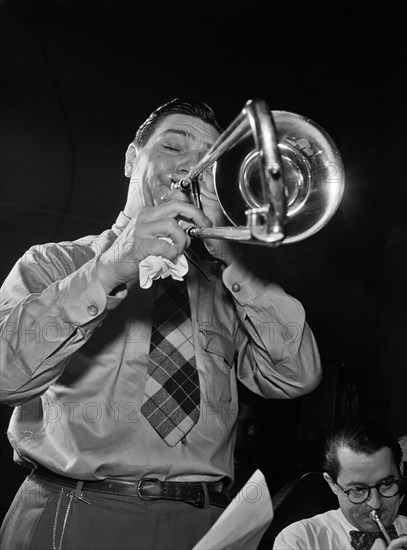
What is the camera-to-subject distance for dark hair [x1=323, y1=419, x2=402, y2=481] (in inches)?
89.0

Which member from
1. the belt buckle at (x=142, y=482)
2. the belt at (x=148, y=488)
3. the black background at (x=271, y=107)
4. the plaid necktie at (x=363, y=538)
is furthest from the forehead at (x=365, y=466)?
the black background at (x=271, y=107)

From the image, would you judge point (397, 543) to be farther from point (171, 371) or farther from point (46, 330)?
point (46, 330)

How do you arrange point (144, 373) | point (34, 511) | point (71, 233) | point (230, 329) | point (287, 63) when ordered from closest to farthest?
point (34, 511) → point (144, 373) → point (230, 329) → point (71, 233) → point (287, 63)

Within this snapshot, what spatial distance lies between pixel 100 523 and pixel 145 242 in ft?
1.91

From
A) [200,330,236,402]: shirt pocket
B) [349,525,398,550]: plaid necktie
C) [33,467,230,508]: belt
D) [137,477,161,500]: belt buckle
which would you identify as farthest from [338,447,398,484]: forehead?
[137,477,161,500]: belt buckle

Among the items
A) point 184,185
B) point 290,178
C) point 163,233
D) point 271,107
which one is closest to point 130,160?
point 184,185

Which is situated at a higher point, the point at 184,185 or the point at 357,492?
the point at 184,185

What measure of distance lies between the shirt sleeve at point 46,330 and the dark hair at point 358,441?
1.11m

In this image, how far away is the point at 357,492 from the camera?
2203 mm

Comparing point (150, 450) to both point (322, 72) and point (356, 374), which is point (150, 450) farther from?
point (322, 72)

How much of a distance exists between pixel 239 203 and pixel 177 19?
299cm

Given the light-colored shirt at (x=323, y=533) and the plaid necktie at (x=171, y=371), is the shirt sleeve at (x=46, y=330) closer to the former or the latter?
the plaid necktie at (x=171, y=371)

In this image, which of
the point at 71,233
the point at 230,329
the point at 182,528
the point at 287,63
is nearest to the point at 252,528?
the point at 182,528

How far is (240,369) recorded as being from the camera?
1916 millimetres
